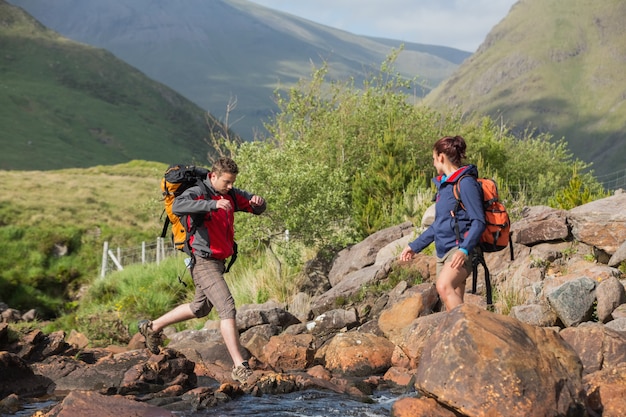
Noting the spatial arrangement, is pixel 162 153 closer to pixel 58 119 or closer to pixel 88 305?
pixel 58 119

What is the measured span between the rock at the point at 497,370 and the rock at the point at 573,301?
9.93 feet

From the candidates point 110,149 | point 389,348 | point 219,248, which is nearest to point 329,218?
point 389,348

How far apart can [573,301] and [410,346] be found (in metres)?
2.09

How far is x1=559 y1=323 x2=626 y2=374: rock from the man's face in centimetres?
388

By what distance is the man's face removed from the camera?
26.0ft

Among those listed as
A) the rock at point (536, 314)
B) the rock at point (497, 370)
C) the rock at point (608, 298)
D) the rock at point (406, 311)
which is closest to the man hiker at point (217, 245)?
the rock at point (497, 370)

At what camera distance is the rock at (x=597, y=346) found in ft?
24.4

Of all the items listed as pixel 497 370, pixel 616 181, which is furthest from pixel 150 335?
pixel 616 181

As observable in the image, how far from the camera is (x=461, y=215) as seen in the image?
6883mm

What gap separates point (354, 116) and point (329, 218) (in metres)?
6.18

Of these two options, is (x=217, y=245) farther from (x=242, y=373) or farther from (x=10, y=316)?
(x=10, y=316)

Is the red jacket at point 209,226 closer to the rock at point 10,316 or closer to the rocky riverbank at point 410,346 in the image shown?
the rocky riverbank at point 410,346

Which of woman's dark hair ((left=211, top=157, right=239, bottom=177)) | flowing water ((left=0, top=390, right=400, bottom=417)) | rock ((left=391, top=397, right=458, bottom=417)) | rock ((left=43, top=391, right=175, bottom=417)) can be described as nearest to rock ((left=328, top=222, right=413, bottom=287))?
flowing water ((left=0, top=390, right=400, bottom=417))

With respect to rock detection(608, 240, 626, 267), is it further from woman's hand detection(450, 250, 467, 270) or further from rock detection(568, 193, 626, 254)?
woman's hand detection(450, 250, 467, 270)
